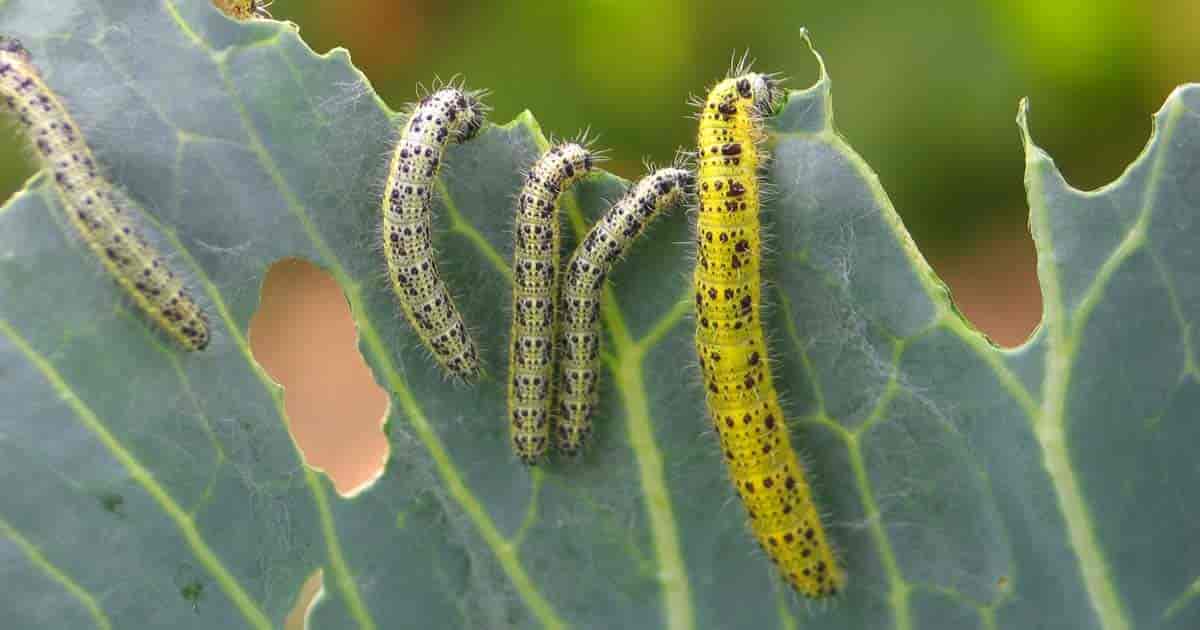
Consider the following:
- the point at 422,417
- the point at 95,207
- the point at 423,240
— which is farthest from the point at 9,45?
the point at 422,417

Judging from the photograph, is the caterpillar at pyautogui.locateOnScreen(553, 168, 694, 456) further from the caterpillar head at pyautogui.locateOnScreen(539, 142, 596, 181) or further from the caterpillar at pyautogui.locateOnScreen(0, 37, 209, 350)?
the caterpillar at pyautogui.locateOnScreen(0, 37, 209, 350)

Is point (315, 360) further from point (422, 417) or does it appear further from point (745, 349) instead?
point (745, 349)

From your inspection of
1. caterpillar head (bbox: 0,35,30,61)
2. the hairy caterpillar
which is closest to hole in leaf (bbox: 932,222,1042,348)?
the hairy caterpillar

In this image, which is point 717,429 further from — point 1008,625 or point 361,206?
point 361,206

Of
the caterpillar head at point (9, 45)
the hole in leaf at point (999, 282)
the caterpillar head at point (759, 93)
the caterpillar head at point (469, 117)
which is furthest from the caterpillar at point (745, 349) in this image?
the hole in leaf at point (999, 282)

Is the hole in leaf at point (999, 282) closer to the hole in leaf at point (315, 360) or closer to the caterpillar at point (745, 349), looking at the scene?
the caterpillar at point (745, 349)
